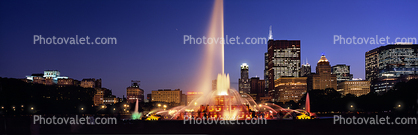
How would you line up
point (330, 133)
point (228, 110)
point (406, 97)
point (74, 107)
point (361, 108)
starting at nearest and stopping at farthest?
point (330, 133) → point (228, 110) → point (406, 97) → point (361, 108) → point (74, 107)

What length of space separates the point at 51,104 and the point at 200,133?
72428 mm

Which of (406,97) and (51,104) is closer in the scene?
(406,97)

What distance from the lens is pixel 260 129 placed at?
32.8 meters

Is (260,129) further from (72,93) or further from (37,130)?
(72,93)

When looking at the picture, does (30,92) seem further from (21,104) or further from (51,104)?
(21,104)

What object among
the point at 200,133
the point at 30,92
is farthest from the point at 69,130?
the point at 30,92

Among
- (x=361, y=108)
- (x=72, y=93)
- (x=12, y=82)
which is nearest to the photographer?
(x=12, y=82)

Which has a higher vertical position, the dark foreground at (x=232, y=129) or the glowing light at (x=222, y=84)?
the glowing light at (x=222, y=84)

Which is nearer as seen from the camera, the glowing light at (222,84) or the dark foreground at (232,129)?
the dark foreground at (232,129)

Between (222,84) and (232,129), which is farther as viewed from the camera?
(222,84)

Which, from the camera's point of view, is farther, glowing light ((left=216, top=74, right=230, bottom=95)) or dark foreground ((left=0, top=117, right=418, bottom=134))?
glowing light ((left=216, top=74, right=230, bottom=95))

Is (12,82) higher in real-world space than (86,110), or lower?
higher

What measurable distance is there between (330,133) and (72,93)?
14321cm

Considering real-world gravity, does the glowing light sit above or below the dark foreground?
above
